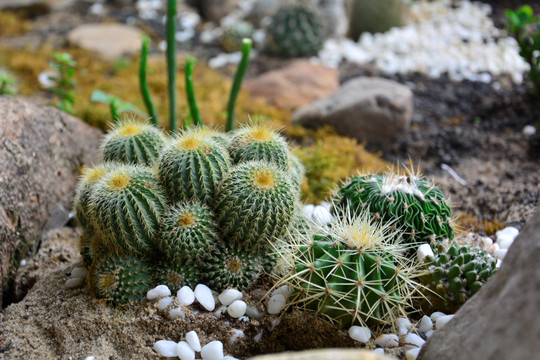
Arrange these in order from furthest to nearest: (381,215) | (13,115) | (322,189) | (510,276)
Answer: (322,189), (13,115), (381,215), (510,276)

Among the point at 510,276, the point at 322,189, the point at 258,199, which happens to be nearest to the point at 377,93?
the point at 322,189

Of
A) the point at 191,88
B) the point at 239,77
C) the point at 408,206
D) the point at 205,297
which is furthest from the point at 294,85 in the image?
the point at 205,297

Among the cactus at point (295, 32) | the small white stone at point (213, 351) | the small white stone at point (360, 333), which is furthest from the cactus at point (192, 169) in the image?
the cactus at point (295, 32)

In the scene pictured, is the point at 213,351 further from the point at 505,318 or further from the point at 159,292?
the point at 505,318

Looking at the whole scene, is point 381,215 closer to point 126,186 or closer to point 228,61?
point 126,186

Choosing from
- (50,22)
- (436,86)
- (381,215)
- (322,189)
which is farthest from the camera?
(50,22)

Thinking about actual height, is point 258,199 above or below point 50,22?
above

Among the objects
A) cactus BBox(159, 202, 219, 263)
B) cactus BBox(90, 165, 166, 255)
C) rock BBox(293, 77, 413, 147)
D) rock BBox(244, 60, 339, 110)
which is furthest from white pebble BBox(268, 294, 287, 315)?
rock BBox(244, 60, 339, 110)
